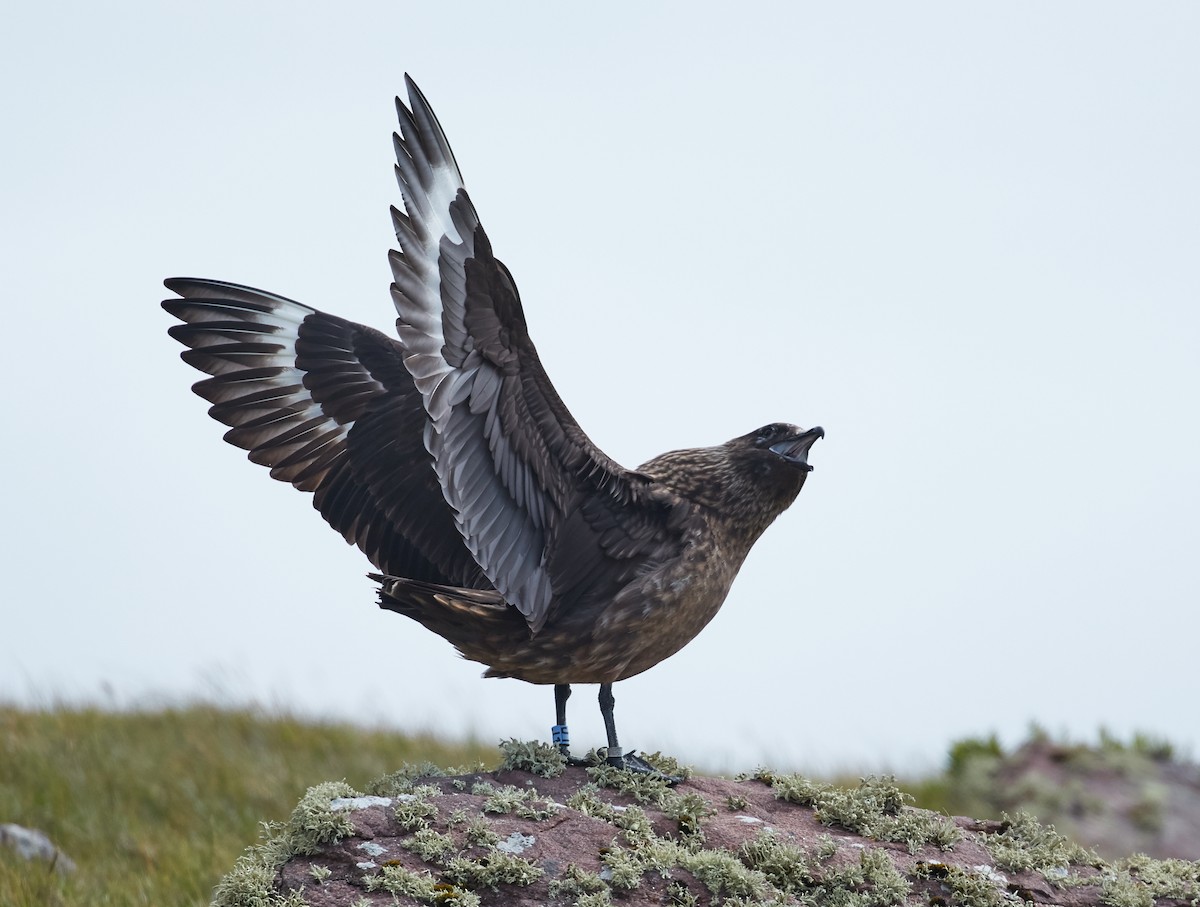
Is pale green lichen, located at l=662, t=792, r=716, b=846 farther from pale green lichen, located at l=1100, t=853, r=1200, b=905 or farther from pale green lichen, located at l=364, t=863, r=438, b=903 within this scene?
pale green lichen, located at l=1100, t=853, r=1200, b=905

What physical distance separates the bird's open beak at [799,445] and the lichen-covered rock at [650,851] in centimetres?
128

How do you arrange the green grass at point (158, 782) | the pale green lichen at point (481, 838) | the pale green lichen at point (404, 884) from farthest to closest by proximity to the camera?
the green grass at point (158, 782), the pale green lichen at point (481, 838), the pale green lichen at point (404, 884)

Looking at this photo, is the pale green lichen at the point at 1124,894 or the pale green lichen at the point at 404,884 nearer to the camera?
the pale green lichen at the point at 404,884

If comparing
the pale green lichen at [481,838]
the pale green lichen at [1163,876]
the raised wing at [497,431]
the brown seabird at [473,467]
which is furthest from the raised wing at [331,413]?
the pale green lichen at [1163,876]

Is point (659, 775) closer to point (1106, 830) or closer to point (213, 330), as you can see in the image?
point (213, 330)

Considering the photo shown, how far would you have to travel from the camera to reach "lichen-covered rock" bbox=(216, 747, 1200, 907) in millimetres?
4223

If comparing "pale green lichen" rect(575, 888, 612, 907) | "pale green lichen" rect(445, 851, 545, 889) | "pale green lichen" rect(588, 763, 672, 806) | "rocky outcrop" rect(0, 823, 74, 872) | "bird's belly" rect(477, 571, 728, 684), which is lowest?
"rocky outcrop" rect(0, 823, 74, 872)

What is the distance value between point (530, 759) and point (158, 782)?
4473 mm

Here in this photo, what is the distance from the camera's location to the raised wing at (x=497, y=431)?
459 centimetres

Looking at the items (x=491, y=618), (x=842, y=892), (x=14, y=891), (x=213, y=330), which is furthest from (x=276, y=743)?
(x=842, y=892)

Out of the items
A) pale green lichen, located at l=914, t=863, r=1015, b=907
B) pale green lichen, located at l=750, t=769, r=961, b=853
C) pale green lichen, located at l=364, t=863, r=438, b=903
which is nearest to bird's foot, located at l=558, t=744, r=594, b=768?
pale green lichen, located at l=750, t=769, r=961, b=853

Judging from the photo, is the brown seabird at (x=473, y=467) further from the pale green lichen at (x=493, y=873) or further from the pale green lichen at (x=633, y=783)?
the pale green lichen at (x=493, y=873)

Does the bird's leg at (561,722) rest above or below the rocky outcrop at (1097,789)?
above

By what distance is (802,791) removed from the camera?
207 inches
